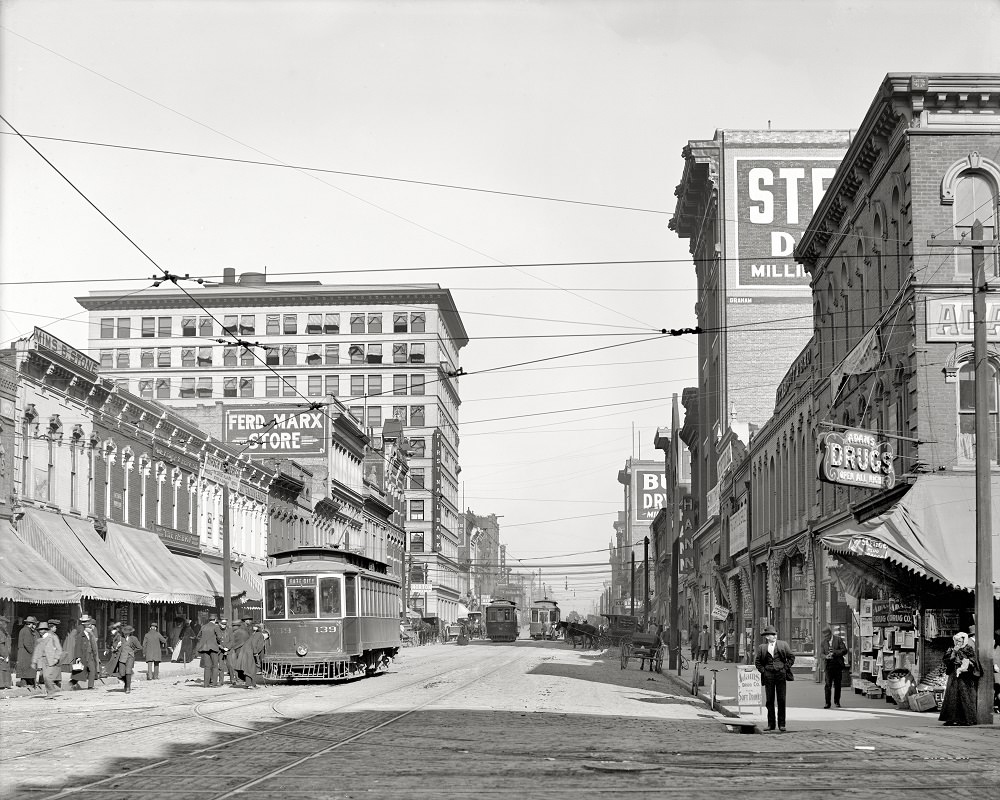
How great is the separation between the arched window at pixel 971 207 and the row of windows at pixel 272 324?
94.7 metres

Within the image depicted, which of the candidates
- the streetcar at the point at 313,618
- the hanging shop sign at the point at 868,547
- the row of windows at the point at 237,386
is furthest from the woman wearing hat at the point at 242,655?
the row of windows at the point at 237,386

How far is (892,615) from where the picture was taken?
28312mm

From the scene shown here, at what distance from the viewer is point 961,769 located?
14203 millimetres

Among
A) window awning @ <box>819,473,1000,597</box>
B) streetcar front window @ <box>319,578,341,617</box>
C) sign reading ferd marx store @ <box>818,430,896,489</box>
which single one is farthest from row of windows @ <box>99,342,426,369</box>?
window awning @ <box>819,473,1000,597</box>

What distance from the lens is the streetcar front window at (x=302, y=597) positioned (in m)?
33.3

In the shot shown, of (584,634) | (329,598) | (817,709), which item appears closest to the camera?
(817,709)

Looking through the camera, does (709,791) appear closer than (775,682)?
Yes

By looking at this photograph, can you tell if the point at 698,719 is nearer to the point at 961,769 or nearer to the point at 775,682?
the point at 775,682

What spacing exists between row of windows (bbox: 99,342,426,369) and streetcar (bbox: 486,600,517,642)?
30.9 metres

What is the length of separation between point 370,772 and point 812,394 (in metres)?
26.7

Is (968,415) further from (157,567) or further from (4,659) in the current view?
(157,567)

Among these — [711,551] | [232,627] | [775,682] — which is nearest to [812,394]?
[232,627]

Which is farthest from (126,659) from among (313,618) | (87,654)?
(313,618)

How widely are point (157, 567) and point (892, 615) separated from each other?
24.9m
